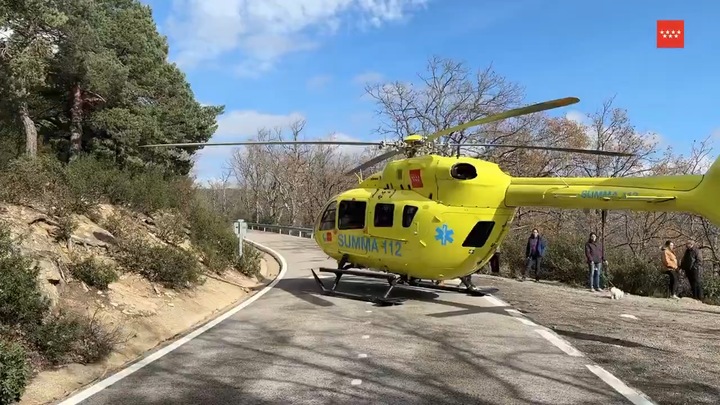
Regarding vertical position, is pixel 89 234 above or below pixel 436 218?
below

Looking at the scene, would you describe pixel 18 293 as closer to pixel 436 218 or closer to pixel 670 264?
pixel 436 218

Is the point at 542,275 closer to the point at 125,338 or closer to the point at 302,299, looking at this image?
the point at 302,299

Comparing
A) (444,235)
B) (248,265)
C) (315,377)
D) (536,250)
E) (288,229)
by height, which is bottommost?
(315,377)

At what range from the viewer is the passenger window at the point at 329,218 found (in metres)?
13.5

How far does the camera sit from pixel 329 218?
13.7 m

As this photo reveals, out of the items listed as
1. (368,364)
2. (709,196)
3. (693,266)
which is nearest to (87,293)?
(368,364)

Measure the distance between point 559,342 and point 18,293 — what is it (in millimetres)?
7666

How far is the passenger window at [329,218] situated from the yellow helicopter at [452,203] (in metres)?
0.29

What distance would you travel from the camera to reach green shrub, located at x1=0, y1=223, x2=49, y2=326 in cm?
626

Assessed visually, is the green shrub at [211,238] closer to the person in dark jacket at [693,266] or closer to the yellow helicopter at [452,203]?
the yellow helicopter at [452,203]

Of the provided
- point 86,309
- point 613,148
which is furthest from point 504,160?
point 86,309

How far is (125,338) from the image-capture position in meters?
7.71

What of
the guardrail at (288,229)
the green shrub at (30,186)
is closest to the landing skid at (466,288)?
the green shrub at (30,186)

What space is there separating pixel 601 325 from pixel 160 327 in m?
8.00
